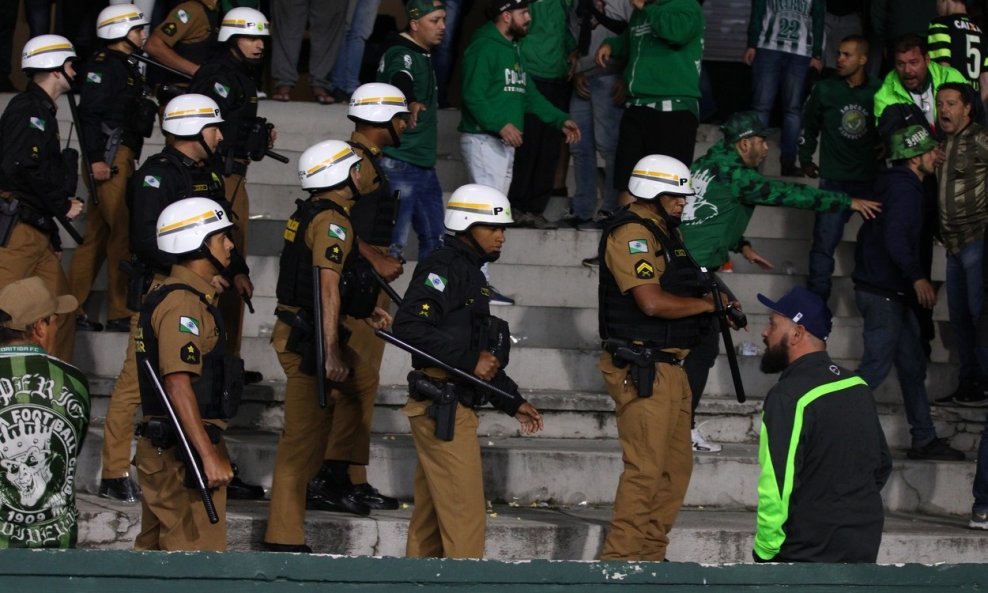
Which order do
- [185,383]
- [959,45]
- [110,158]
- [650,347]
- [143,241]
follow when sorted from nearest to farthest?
[185,383] < [650,347] < [143,241] < [110,158] < [959,45]

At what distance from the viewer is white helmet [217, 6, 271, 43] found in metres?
10.2

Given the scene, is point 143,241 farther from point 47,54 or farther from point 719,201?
point 719,201

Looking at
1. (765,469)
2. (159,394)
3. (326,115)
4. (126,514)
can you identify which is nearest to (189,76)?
(326,115)

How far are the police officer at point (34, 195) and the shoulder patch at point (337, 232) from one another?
1871mm

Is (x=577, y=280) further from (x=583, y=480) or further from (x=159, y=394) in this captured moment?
(x=159, y=394)

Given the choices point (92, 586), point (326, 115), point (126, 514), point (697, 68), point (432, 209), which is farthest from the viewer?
point (326, 115)

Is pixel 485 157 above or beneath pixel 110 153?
above

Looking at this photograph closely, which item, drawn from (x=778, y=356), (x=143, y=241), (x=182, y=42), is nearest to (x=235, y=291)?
(x=143, y=241)

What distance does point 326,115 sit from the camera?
12438 millimetres

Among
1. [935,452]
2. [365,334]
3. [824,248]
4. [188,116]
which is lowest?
[935,452]

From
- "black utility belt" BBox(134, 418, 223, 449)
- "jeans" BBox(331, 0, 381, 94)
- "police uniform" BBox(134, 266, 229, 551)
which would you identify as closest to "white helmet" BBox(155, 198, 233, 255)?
"police uniform" BBox(134, 266, 229, 551)

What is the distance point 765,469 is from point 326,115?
21.7 ft

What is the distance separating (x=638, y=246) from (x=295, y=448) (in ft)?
6.44

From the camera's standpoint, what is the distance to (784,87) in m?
12.5
